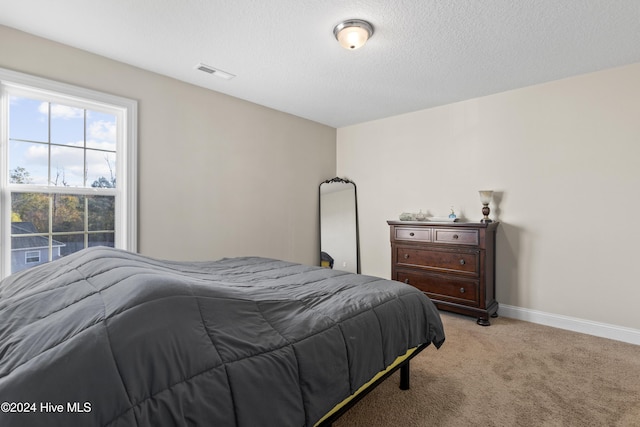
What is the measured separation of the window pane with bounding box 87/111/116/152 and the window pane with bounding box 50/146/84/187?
0.14 metres

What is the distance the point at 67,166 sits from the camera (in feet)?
8.91

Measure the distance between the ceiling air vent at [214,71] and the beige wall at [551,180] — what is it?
237 centimetres

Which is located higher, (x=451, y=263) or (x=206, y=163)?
(x=206, y=163)

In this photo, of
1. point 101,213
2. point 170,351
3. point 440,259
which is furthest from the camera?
point 440,259

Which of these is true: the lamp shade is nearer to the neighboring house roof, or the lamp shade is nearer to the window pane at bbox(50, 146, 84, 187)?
the window pane at bbox(50, 146, 84, 187)

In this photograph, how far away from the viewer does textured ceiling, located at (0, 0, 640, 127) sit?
2062 millimetres

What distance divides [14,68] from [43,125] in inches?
17.1

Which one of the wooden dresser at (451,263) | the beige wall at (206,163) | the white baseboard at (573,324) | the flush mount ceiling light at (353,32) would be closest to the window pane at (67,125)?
the beige wall at (206,163)

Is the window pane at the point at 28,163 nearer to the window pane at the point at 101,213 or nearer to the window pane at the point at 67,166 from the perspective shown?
the window pane at the point at 67,166

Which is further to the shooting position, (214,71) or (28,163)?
(214,71)

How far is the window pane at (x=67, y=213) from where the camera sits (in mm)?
2648

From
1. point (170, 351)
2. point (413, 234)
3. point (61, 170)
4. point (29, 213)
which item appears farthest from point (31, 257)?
point (413, 234)

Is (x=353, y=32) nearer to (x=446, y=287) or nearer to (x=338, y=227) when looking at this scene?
(x=446, y=287)

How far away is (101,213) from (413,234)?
325cm
